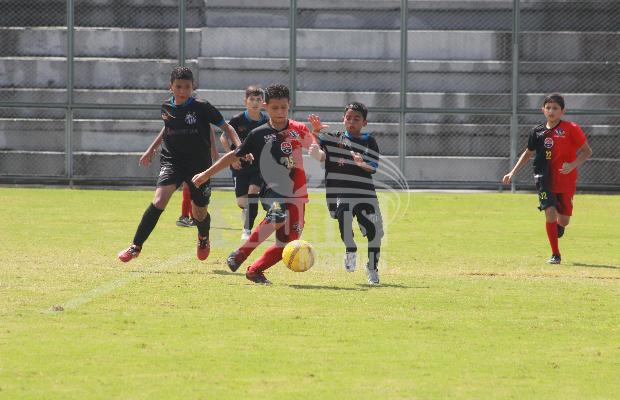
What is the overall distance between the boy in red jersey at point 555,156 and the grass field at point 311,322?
63cm

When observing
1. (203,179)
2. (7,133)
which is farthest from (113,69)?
(203,179)

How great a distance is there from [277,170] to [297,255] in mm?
767

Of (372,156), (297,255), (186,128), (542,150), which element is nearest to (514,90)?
(542,150)

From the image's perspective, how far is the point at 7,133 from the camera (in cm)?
2609

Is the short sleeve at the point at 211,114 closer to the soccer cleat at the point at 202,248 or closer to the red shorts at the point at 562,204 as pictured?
the soccer cleat at the point at 202,248

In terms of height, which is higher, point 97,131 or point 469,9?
point 469,9

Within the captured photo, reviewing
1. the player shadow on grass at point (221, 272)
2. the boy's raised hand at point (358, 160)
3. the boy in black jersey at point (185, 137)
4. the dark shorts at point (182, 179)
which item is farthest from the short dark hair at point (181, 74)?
the boy's raised hand at point (358, 160)

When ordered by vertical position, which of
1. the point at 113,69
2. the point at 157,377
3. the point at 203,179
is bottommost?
the point at 157,377

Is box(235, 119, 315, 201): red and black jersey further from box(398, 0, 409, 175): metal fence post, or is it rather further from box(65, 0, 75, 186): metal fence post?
box(65, 0, 75, 186): metal fence post

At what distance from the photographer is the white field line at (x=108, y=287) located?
30.2 ft

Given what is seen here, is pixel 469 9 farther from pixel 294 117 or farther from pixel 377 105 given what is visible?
pixel 294 117

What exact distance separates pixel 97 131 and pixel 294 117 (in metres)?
4.29

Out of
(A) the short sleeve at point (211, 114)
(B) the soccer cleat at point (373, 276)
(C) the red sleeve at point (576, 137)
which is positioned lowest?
(B) the soccer cleat at point (373, 276)

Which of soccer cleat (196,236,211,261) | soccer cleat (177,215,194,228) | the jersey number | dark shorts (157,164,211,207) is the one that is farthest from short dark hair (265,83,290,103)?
soccer cleat (177,215,194,228)
